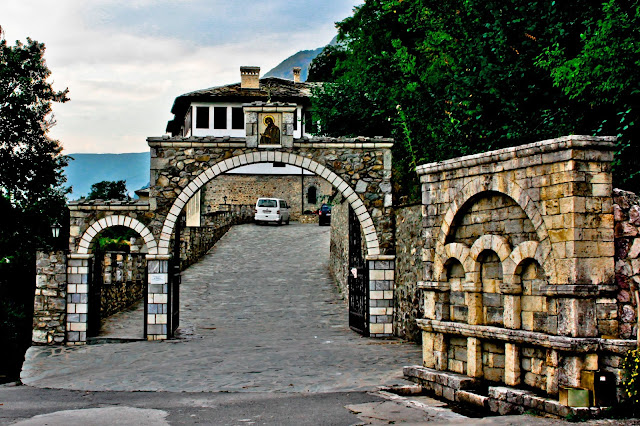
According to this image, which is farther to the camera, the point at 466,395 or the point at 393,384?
the point at 393,384

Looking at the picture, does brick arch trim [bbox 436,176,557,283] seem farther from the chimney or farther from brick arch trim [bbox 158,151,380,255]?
the chimney

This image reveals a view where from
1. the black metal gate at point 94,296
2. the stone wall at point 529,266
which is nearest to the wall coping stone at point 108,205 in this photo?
the black metal gate at point 94,296

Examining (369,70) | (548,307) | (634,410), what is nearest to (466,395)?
(548,307)

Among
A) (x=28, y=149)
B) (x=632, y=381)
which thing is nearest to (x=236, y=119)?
(x=28, y=149)

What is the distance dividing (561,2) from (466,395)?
7.76 metres

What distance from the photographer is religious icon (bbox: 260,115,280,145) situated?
16.6 meters

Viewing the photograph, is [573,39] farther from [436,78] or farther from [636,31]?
[436,78]

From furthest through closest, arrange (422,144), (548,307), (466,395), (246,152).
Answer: (422,144) < (246,152) < (466,395) < (548,307)

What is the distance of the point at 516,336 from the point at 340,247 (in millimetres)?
15189

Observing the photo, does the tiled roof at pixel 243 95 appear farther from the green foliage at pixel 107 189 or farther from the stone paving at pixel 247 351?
the stone paving at pixel 247 351

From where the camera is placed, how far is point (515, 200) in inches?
319

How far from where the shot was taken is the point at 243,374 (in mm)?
11430

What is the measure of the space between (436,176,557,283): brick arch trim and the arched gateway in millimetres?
6875

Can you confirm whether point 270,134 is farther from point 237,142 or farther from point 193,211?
point 193,211
